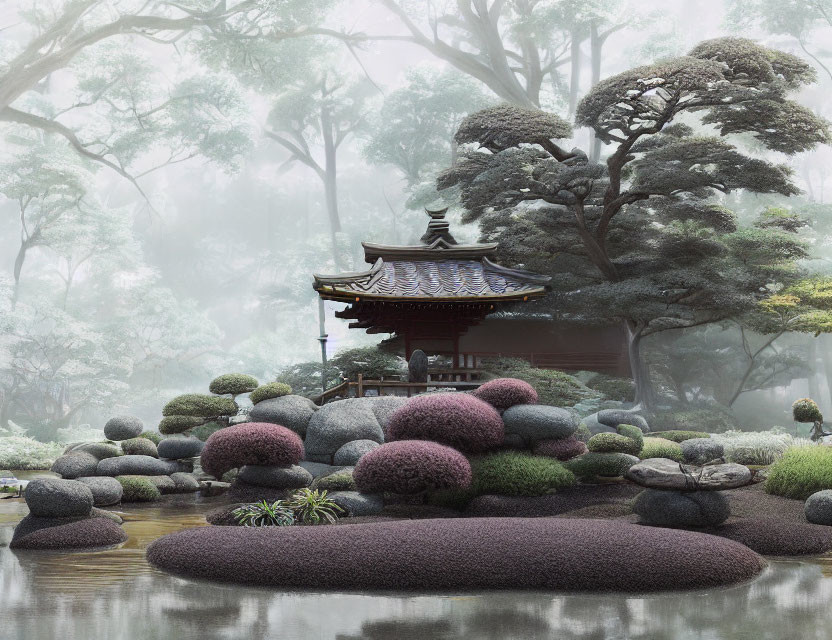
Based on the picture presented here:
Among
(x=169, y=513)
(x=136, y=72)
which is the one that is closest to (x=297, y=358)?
(x=136, y=72)

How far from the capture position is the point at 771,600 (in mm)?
6484

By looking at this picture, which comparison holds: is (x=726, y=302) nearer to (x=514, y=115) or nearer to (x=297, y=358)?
(x=514, y=115)

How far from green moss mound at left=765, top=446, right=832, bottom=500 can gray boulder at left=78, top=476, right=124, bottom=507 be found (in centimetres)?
972


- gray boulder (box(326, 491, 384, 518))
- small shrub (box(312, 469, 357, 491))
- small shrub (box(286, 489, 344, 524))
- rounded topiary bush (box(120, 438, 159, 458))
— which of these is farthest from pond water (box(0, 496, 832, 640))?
rounded topiary bush (box(120, 438, 159, 458))

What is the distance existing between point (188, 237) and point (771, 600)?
1830 inches

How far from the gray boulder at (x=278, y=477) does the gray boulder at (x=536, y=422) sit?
3.46 m

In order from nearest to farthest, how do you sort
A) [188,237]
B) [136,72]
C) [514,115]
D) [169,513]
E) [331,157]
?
[169,513] < [514,115] < [136,72] < [331,157] < [188,237]

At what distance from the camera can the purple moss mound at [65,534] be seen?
8914mm

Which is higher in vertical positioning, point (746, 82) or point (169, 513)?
point (746, 82)

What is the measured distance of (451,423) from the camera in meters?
11.0

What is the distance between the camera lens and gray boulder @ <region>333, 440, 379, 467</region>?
13320 mm

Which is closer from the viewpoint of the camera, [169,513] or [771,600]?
[771,600]

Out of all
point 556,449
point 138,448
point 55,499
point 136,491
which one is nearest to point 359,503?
point 556,449

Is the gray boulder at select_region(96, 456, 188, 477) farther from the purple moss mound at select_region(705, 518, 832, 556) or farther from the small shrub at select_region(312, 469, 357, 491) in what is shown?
the purple moss mound at select_region(705, 518, 832, 556)
